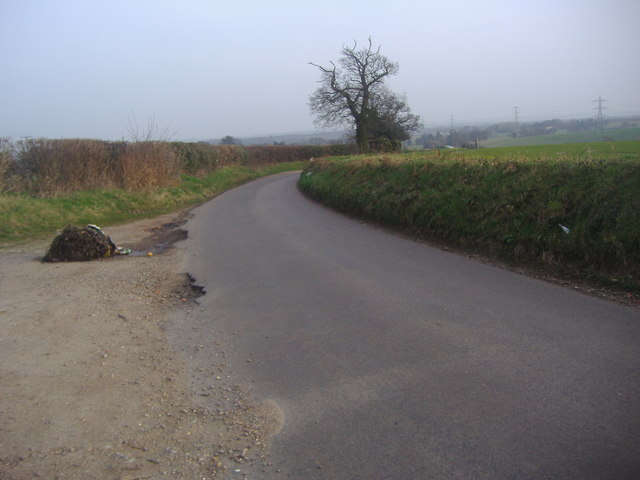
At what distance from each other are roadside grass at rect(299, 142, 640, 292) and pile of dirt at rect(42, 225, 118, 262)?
6753 millimetres

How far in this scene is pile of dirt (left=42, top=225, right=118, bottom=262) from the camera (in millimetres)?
10336

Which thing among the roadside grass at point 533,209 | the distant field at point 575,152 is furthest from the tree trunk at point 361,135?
the roadside grass at point 533,209

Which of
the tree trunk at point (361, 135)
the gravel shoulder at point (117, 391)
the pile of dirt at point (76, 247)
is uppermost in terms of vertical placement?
the tree trunk at point (361, 135)

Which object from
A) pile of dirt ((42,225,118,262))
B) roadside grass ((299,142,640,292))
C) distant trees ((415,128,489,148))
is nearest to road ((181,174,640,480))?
roadside grass ((299,142,640,292))

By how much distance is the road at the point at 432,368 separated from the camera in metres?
3.43

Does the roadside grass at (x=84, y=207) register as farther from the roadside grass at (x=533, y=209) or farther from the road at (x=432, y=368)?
the roadside grass at (x=533, y=209)

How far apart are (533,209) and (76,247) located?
28.3 ft

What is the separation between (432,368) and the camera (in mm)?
4738

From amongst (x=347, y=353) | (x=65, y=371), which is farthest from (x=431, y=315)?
(x=65, y=371)

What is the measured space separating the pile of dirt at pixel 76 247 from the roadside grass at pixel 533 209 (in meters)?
6.75

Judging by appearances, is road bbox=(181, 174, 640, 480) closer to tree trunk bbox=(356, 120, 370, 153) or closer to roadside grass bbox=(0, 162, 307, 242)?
roadside grass bbox=(0, 162, 307, 242)

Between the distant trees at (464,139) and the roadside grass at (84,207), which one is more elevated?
the distant trees at (464,139)

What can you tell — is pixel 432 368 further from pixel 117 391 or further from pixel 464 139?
pixel 464 139

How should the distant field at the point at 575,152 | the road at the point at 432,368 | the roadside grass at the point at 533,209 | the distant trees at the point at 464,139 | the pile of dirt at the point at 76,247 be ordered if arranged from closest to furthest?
the road at the point at 432,368 → the roadside grass at the point at 533,209 → the pile of dirt at the point at 76,247 → the distant field at the point at 575,152 → the distant trees at the point at 464,139
